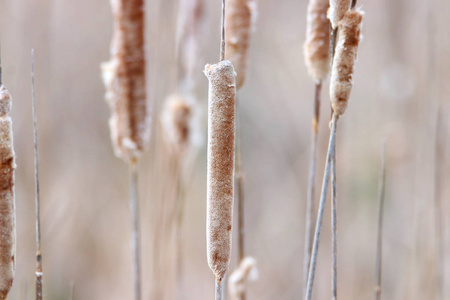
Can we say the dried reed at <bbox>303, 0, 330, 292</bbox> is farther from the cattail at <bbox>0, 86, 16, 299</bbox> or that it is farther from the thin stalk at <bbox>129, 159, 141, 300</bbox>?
the cattail at <bbox>0, 86, 16, 299</bbox>

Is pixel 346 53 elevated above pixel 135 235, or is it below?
above

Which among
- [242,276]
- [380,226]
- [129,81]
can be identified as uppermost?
[129,81]

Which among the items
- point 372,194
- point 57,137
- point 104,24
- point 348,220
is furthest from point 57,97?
point 372,194

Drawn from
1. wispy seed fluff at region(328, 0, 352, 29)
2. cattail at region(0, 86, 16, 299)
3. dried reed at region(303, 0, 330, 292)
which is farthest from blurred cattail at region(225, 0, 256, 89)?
cattail at region(0, 86, 16, 299)

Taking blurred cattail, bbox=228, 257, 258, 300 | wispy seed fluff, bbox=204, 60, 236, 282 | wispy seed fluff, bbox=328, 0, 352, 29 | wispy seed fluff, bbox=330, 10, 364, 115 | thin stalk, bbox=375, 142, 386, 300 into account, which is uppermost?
wispy seed fluff, bbox=328, 0, 352, 29

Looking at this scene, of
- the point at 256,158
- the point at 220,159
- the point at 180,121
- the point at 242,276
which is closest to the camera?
the point at 220,159

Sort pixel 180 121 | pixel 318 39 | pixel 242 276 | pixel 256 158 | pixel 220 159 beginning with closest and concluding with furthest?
pixel 220 159, pixel 318 39, pixel 242 276, pixel 180 121, pixel 256 158

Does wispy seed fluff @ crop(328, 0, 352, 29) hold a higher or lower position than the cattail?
higher

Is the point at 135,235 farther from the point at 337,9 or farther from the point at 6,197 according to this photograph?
the point at 337,9

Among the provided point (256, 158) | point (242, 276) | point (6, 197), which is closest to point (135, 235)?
point (242, 276)
